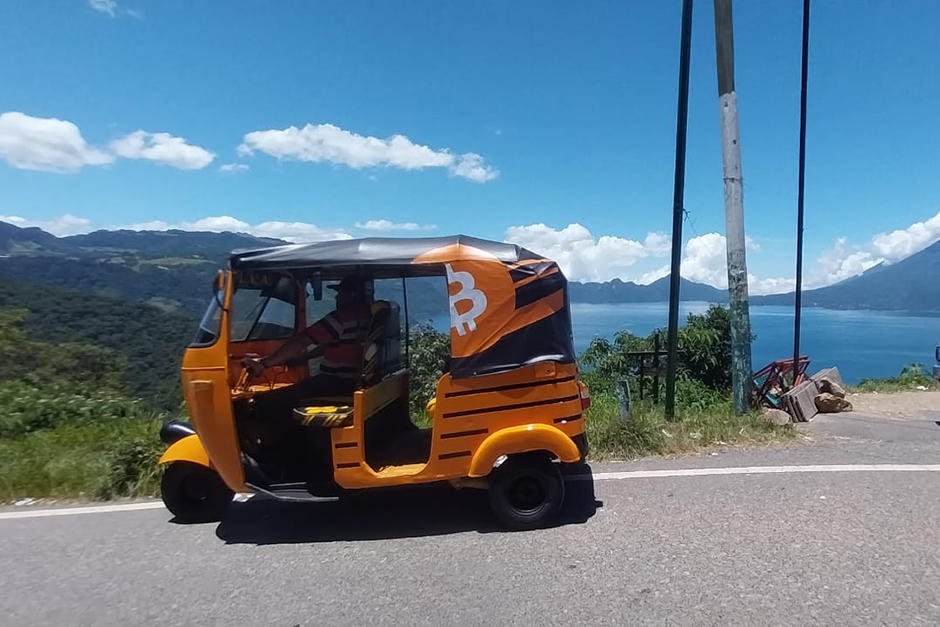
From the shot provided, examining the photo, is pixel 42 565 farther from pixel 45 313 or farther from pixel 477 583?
pixel 45 313

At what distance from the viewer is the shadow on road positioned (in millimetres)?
4398

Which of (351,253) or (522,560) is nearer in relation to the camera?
(522,560)

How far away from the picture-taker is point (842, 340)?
22.3m

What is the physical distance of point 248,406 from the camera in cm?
478

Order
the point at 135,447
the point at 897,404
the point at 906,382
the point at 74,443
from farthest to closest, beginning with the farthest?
the point at 906,382
the point at 897,404
the point at 74,443
the point at 135,447

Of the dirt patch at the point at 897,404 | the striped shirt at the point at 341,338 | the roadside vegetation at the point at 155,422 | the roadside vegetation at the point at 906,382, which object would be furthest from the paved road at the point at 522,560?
the roadside vegetation at the point at 906,382

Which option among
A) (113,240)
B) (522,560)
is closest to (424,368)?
(522,560)

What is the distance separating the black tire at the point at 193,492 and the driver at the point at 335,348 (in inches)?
27.4

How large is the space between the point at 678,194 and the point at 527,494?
13.2ft

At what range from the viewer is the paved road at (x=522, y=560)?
10.6 ft

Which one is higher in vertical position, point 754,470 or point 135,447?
point 135,447

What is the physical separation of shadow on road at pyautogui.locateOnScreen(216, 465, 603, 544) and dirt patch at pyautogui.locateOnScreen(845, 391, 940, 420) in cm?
510

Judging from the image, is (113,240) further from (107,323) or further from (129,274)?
(107,323)

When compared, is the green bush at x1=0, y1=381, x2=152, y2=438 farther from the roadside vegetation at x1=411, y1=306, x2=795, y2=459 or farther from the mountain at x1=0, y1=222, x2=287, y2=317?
the mountain at x1=0, y1=222, x2=287, y2=317
